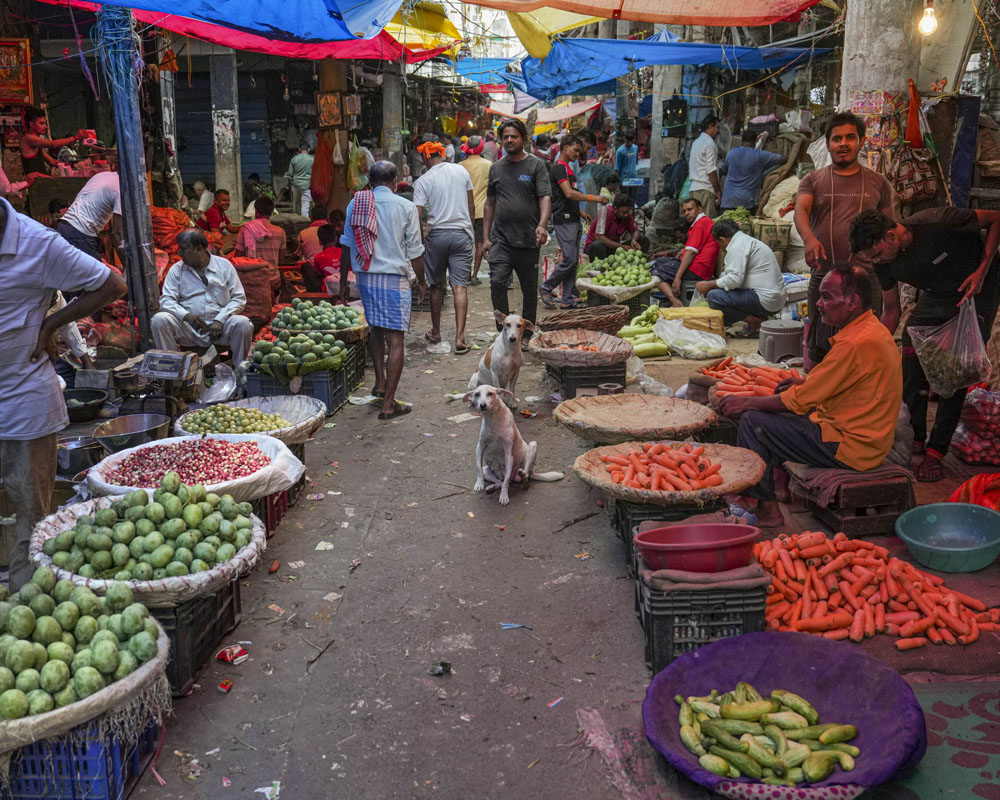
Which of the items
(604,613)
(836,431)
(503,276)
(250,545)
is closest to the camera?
(250,545)

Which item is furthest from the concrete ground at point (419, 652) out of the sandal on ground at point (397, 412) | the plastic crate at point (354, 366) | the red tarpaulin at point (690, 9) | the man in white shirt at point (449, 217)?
the red tarpaulin at point (690, 9)

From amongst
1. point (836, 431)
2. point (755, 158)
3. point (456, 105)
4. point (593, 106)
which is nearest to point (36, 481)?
point (836, 431)

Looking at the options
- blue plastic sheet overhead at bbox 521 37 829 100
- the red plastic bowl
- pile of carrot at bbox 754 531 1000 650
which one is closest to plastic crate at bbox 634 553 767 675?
the red plastic bowl

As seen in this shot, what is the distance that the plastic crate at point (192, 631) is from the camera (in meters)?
3.89

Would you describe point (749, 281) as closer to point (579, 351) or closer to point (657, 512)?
point (579, 351)

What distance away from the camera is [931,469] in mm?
6035

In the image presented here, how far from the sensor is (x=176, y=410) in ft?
22.1

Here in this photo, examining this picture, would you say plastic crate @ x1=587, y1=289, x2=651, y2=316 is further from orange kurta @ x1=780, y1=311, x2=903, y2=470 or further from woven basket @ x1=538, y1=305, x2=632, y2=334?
orange kurta @ x1=780, y1=311, x2=903, y2=470

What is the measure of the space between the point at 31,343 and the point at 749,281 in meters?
7.56

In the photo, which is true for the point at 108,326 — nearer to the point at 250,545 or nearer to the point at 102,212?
the point at 102,212

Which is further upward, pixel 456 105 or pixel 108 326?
pixel 456 105

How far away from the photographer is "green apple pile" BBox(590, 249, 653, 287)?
1162 centimetres

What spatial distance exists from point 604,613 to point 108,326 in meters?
6.75

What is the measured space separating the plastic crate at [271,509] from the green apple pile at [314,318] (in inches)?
102
